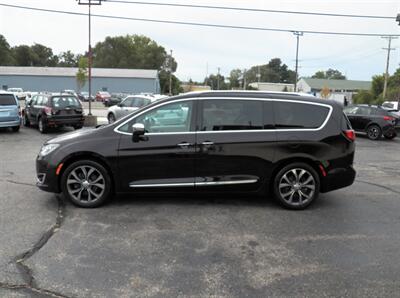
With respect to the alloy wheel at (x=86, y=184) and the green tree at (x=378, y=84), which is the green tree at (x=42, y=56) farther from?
the alloy wheel at (x=86, y=184)

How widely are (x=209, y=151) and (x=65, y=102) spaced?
1237 centimetres

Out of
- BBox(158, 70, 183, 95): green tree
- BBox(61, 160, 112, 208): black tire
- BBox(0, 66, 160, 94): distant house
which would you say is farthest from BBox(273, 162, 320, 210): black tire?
BBox(158, 70, 183, 95): green tree

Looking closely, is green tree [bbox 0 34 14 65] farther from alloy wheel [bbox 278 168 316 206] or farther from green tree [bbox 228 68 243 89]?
alloy wheel [bbox 278 168 316 206]

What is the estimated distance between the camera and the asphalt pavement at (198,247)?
3.73m

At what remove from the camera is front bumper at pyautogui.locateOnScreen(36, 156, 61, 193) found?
592cm

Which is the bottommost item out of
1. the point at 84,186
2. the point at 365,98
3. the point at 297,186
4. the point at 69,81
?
the point at 84,186

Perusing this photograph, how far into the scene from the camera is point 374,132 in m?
17.5

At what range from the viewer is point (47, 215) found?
18.5 ft

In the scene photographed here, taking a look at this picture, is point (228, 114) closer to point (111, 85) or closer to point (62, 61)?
point (111, 85)

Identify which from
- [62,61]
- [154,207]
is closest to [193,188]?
[154,207]

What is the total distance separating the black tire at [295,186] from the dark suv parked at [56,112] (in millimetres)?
12404

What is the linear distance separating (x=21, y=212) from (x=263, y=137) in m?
3.66

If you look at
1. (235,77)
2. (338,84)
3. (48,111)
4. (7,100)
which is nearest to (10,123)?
(7,100)

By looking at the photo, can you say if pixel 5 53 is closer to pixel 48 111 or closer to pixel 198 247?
pixel 48 111
